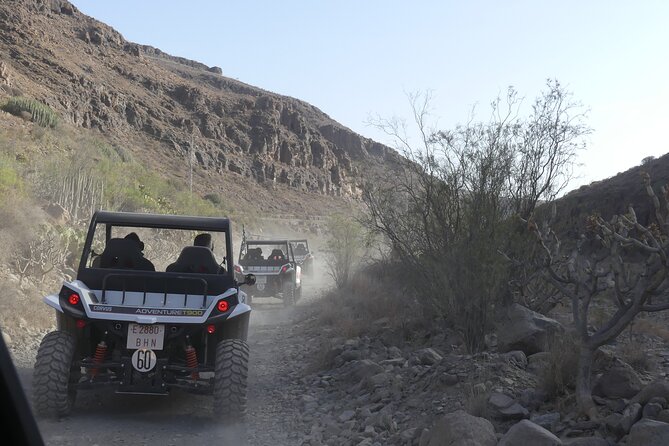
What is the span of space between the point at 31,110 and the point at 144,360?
35.9 metres

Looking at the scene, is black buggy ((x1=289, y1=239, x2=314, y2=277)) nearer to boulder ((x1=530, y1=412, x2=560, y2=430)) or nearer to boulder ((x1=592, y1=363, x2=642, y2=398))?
boulder ((x1=592, y1=363, x2=642, y2=398))

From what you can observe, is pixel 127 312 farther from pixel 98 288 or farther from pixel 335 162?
pixel 335 162

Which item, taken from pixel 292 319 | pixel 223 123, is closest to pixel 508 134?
pixel 292 319

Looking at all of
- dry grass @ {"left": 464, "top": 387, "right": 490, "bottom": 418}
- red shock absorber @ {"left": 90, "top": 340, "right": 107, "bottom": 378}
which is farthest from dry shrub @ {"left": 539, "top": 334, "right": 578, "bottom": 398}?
red shock absorber @ {"left": 90, "top": 340, "right": 107, "bottom": 378}

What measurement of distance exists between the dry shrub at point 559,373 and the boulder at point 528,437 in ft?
4.11

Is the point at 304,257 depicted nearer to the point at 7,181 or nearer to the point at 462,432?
the point at 7,181

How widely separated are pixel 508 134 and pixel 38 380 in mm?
8541

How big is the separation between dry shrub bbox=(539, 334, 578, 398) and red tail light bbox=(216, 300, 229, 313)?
121 inches

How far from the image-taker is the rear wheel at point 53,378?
20.2 feet

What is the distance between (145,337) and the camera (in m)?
6.32

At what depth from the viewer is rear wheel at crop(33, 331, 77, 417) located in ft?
20.2

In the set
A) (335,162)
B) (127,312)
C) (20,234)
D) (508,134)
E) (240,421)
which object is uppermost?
(335,162)

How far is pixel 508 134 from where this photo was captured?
463 inches

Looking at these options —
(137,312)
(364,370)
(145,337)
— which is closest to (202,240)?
(137,312)
